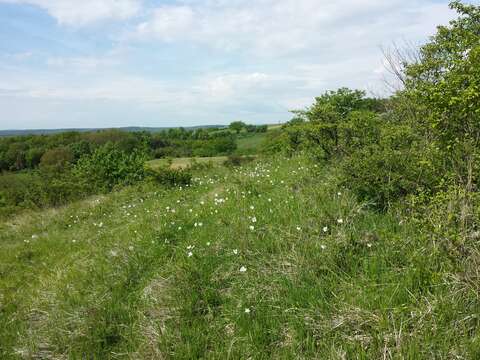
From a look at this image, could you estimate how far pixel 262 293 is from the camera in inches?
128

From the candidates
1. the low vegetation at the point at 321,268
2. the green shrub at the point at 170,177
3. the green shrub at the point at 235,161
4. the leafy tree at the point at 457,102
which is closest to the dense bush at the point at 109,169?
the green shrub at the point at 170,177

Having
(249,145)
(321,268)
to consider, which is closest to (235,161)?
(321,268)

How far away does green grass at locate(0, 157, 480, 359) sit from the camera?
8.14 ft

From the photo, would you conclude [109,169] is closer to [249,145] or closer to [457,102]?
[457,102]

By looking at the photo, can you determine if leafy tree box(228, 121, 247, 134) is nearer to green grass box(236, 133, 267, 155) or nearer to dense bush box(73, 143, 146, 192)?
green grass box(236, 133, 267, 155)

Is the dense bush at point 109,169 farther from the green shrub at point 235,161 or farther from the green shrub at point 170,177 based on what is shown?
the green shrub at point 235,161

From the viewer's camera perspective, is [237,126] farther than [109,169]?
Yes

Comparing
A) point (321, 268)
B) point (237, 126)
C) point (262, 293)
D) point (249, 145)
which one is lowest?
point (262, 293)

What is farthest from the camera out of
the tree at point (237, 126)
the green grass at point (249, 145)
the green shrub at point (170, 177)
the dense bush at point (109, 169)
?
the tree at point (237, 126)

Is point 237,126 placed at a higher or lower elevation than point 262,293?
higher

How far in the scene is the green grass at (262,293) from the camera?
248 centimetres

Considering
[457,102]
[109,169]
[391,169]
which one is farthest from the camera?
[109,169]

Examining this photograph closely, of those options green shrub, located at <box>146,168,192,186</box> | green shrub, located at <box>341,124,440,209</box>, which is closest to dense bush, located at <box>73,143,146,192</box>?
Answer: green shrub, located at <box>146,168,192,186</box>

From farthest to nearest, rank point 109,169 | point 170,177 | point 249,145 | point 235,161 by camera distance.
Result: point 249,145
point 235,161
point 109,169
point 170,177
